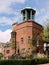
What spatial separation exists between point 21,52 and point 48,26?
12376 millimetres

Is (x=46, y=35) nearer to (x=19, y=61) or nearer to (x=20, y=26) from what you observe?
(x=20, y=26)

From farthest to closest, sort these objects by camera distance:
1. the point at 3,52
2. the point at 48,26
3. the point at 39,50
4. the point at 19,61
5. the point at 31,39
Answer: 1. the point at 3,52
2. the point at 39,50
3. the point at 31,39
4. the point at 48,26
5. the point at 19,61

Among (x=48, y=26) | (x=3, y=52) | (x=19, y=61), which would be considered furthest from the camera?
(x=3, y=52)

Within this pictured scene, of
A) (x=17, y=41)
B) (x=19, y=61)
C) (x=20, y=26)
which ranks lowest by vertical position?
(x=19, y=61)

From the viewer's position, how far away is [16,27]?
201 feet

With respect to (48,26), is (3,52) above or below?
below

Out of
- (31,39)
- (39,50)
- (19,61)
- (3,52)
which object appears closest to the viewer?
(19,61)

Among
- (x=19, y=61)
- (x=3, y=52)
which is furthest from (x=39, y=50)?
(x=19, y=61)

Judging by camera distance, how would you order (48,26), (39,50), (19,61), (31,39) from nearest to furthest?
(19,61) → (48,26) → (31,39) → (39,50)

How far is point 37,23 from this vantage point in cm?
5891

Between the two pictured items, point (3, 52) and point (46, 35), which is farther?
point (3, 52)

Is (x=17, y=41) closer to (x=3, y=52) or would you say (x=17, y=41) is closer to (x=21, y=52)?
(x=21, y=52)

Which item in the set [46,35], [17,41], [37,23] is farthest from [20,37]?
[46,35]

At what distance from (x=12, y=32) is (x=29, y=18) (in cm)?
605
